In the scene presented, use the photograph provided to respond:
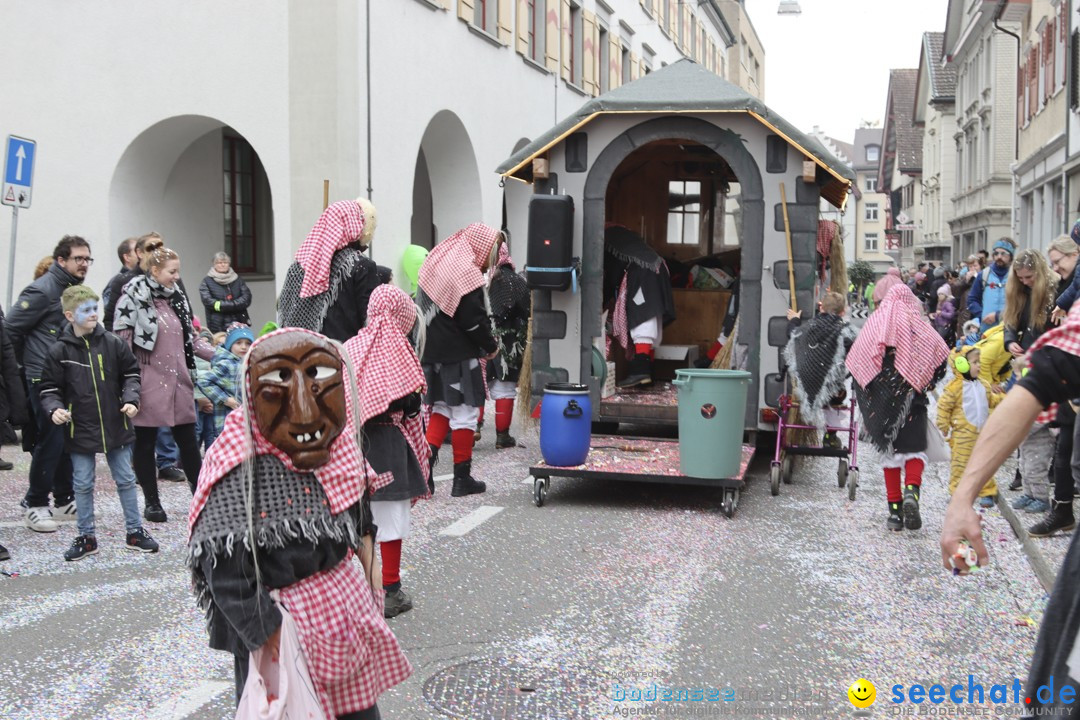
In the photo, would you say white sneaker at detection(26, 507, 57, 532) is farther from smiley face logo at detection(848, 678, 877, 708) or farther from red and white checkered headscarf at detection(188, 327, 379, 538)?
smiley face logo at detection(848, 678, 877, 708)

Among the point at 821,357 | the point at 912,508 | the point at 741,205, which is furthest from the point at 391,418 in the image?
the point at 741,205

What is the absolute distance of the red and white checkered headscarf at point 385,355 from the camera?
201 inches

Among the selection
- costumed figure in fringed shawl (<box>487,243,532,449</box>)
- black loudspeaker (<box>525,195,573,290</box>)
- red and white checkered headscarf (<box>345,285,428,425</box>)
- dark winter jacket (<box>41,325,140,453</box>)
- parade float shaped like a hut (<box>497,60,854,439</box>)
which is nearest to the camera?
red and white checkered headscarf (<box>345,285,428,425</box>)

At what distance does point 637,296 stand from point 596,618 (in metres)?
5.66

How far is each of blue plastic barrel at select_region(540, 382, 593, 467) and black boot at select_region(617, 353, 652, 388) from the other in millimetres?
2668

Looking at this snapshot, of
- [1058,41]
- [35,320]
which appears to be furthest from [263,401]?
[1058,41]

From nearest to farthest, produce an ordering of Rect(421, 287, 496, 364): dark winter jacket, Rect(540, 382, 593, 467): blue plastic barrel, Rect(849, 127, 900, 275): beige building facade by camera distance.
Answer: Rect(540, 382, 593, 467): blue plastic barrel
Rect(421, 287, 496, 364): dark winter jacket
Rect(849, 127, 900, 275): beige building facade

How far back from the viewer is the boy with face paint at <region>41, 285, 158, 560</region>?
6.51 m

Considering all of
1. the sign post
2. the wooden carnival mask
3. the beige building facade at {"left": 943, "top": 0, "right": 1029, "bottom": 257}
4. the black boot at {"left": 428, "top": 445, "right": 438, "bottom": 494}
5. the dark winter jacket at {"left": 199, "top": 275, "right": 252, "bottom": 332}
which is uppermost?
the beige building facade at {"left": 943, "top": 0, "right": 1029, "bottom": 257}

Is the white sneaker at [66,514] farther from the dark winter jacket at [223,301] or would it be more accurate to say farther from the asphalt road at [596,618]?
the dark winter jacket at [223,301]

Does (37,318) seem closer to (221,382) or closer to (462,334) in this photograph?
(221,382)

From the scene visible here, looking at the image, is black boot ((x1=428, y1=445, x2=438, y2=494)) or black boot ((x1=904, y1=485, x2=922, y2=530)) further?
black boot ((x1=904, y1=485, x2=922, y2=530))

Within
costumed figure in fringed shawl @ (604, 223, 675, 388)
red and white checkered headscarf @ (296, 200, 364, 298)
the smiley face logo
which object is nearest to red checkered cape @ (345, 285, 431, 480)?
red and white checkered headscarf @ (296, 200, 364, 298)

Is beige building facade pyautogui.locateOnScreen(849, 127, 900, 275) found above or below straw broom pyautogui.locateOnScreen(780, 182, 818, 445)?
above
